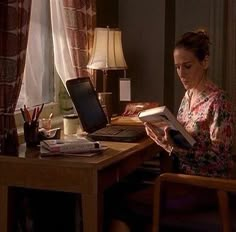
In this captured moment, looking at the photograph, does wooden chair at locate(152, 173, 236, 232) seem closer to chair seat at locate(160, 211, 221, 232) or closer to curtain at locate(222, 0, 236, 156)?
chair seat at locate(160, 211, 221, 232)

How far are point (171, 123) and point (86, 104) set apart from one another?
633 millimetres

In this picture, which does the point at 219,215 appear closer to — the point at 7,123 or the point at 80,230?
the point at 80,230

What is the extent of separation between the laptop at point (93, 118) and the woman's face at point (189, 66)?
35 cm

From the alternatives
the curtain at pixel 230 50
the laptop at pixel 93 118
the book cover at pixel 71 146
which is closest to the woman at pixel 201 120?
the laptop at pixel 93 118

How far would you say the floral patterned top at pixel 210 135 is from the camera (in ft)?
7.34

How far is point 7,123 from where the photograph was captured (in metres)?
2.22

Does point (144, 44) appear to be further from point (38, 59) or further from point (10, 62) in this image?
point (10, 62)

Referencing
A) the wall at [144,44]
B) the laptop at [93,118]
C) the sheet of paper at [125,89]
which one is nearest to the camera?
the laptop at [93,118]

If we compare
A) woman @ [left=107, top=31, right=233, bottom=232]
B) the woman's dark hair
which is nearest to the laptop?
woman @ [left=107, top=31, right=233, bottom=232]

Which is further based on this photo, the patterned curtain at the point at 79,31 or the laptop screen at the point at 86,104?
the patterned curtain at the point at 79,31

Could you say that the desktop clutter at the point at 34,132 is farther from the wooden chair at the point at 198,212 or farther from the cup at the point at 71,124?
the wooden chair at the point at 198,212

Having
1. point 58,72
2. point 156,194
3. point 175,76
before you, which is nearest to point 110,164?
point 156,194

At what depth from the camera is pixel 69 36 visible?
2.94 meters

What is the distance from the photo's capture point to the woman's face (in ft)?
7.88
